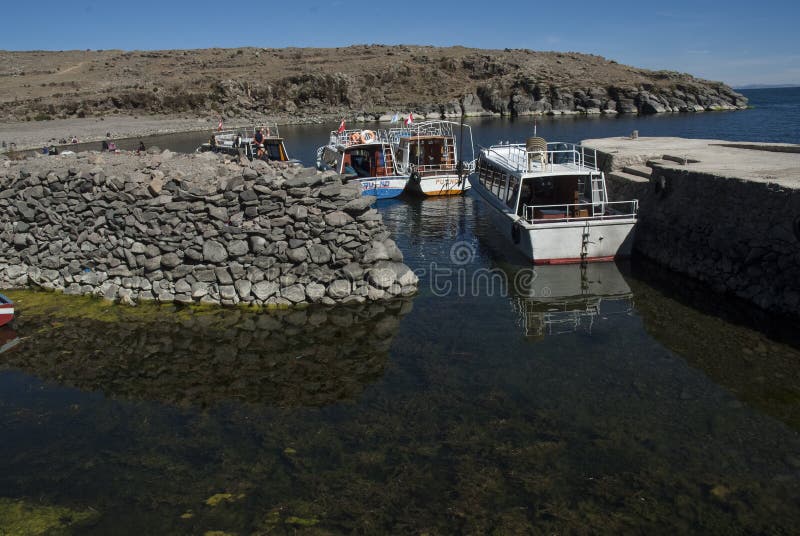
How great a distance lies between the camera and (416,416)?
10375 mm

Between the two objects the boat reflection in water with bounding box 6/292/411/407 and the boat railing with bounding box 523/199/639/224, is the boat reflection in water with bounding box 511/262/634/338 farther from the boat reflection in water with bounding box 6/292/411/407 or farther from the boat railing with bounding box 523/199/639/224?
the boat reflection in water with bounding box 6/292/411/407

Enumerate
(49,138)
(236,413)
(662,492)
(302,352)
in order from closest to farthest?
(662,492) → (236,413) → (302,352) → (49,138)

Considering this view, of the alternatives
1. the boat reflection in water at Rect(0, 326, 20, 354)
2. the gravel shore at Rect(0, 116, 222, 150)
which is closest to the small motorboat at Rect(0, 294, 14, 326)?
the boat reflection in water at Rect(0, 326, 20, 354)

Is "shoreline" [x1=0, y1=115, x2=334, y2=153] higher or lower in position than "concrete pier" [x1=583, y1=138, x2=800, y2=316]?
higher

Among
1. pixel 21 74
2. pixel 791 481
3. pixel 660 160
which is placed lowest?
pixel 791 481

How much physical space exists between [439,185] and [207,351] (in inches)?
814

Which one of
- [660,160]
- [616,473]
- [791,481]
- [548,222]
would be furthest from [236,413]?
[660,160]

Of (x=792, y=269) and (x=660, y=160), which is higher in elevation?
(x=660, y=160)

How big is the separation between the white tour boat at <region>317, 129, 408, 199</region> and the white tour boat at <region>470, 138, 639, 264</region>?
888cm

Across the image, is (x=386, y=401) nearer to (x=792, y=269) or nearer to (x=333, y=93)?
(x=792, y=269)

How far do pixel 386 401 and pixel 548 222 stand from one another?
1053 cm

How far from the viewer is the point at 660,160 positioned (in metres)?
22.5

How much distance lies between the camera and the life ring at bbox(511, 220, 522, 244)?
64.6 ft

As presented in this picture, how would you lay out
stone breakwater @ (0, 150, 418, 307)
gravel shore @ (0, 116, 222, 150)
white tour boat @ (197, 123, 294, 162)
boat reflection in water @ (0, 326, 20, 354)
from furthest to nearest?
gravel shore @ (0, 116, 222, 150)
white tour boat @ (197, 123, 294, 162)
stone breakwater @ (0, 150, 418, 307)
boat reflection in water @ (0, 326, 20, 354)
